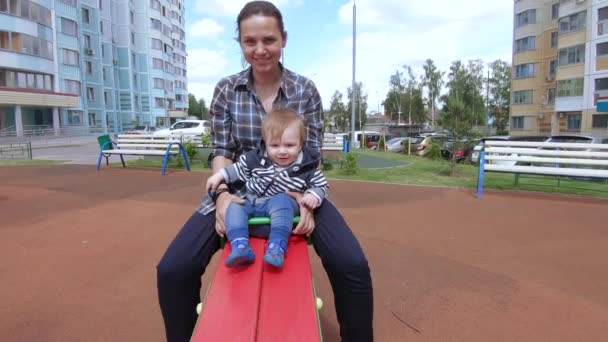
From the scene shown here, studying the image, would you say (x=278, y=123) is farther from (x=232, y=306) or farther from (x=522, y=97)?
(x=522, y=97)

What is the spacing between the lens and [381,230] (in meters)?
4.67

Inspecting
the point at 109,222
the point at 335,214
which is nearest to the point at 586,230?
the point at 335,214

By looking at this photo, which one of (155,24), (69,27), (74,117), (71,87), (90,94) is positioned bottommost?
(74,117)

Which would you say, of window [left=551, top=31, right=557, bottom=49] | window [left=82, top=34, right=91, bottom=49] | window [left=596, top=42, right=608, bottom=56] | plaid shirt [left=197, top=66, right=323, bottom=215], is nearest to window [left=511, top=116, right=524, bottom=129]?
window [left=551, top=31, right=557, bottom=49]

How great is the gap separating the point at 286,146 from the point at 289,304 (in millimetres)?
757

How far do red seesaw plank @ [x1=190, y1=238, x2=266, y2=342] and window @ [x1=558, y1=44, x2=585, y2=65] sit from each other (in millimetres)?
38162

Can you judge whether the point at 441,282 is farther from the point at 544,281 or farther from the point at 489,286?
the point at 544,281

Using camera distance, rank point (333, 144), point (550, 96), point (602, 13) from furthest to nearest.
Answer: point (550, 96), point (602, 13), point (333, 144)

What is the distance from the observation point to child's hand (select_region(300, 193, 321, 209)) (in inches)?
75.1

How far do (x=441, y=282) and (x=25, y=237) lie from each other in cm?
417

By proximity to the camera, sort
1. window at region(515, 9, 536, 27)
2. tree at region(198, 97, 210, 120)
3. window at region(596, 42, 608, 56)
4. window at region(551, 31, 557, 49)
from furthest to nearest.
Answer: tree at region(198, 97, 210, 120) < window at region(515, 9, 536, 27) < window at region(551, 31, 557, 49) < window at region(596, 42, 608, 56)

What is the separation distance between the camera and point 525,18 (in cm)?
3944

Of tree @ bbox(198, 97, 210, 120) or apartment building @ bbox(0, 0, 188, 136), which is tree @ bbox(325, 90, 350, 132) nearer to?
apartment building @ bbox(0, 0, 188, 136)

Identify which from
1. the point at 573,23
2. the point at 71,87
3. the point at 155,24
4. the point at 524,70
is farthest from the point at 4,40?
the point at 524,70
